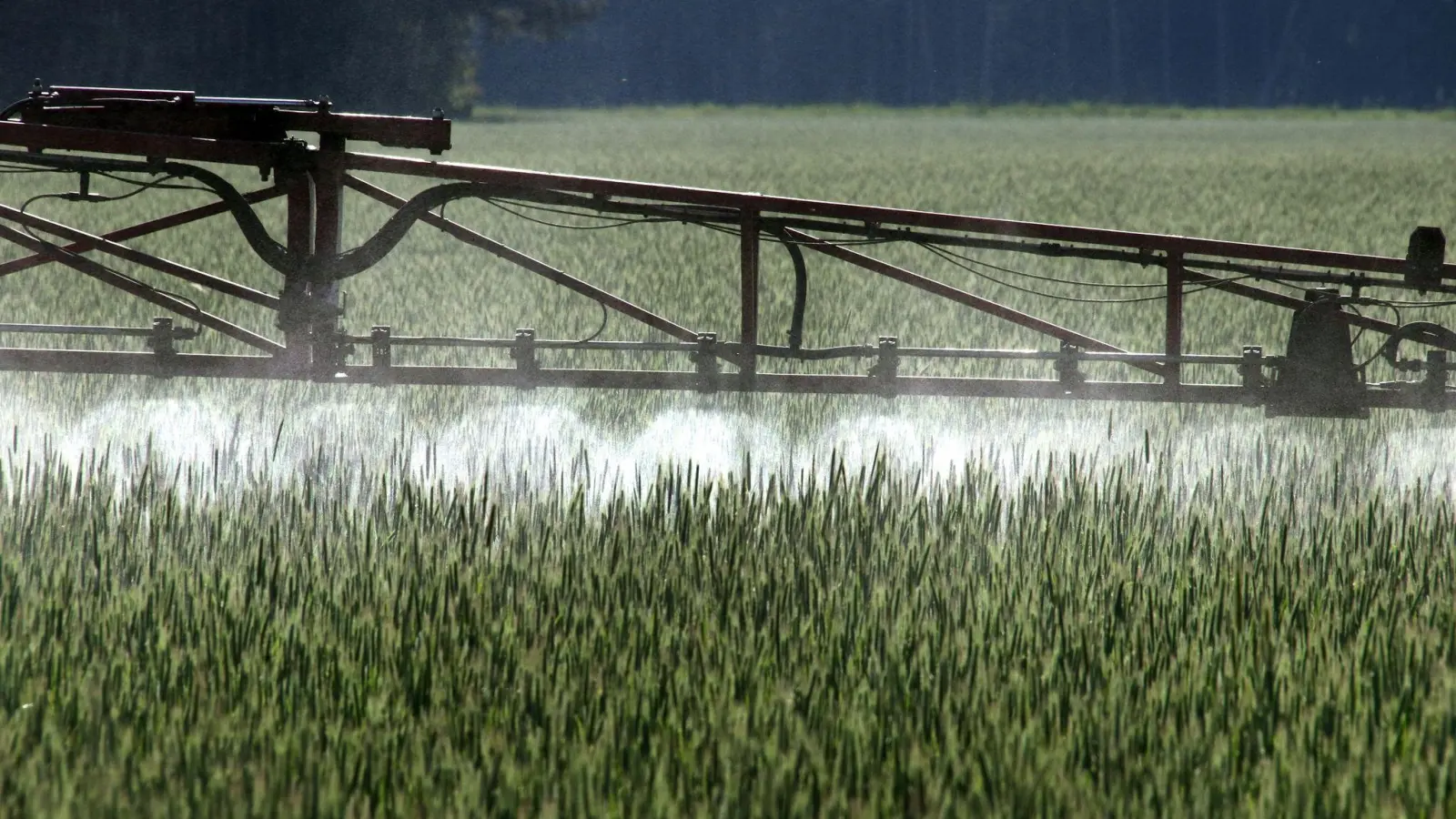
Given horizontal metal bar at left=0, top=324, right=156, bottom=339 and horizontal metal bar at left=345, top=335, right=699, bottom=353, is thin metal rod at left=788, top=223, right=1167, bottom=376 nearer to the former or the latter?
horizontal metal bar at left=345, top=335, right=699, bottom=353

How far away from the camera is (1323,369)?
641 centimetres

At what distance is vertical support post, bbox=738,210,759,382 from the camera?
6422 mm

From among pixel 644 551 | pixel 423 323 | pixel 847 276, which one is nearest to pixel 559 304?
pixel 423 323

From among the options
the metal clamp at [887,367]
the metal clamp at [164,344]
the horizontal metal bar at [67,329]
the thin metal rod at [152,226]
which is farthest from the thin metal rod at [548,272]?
the horizontal metal bar at [67,329]

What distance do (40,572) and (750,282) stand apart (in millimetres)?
2913

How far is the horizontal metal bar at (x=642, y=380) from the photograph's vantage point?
6.47 metres

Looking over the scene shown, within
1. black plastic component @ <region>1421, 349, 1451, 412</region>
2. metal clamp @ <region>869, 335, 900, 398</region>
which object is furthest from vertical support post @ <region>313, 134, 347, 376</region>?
Result: black plastic component @ <region>1421, 349, 1451, 412</region>

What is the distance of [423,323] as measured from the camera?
10.3 meters

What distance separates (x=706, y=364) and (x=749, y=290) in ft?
1.09

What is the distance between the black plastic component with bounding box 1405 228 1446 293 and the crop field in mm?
738

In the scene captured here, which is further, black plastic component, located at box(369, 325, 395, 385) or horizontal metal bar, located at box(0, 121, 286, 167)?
black plastic component, located at box(369, 325, 395, 385)

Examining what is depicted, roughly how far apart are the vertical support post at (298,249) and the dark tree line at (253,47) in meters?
44.4

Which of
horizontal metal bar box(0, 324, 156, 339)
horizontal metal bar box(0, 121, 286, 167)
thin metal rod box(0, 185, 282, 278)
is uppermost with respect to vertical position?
horizontal metal bar box(0, 121, 286, 167)

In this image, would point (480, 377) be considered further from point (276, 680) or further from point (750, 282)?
point (276, 680)
